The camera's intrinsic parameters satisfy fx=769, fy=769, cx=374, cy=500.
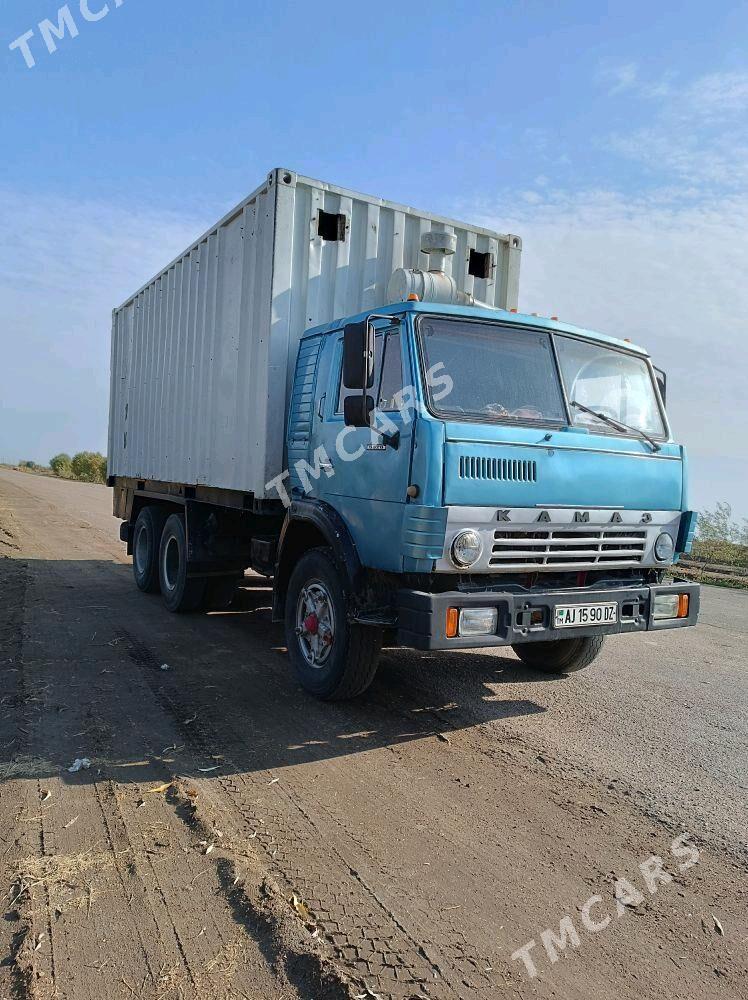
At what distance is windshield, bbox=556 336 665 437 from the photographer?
16.9 feet

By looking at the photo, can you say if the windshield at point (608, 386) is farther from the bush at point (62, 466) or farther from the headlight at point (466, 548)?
the bush at point (62, 466)

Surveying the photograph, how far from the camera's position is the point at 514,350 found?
502 cm

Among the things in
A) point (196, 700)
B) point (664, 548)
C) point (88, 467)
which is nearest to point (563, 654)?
point (664, 548)

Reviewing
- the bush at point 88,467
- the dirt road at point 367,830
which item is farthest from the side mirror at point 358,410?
the bush at point 88,467

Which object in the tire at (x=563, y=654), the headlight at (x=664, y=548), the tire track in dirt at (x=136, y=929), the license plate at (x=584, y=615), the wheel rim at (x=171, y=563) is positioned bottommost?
the tire track in dirt at (x=136, y=929)

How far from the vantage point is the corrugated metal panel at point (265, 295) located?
20.0 ft

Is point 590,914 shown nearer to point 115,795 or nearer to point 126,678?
point 115,795

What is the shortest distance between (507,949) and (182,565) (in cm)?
594

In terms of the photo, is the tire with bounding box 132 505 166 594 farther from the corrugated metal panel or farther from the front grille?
the front grille

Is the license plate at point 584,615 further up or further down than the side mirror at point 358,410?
further down

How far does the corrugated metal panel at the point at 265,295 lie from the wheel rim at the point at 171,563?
0.74 m

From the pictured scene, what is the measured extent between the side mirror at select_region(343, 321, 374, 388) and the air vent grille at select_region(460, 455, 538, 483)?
82cm

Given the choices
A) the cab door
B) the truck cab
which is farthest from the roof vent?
the cab door

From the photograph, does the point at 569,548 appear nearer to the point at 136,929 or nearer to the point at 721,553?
the point at 136,929
